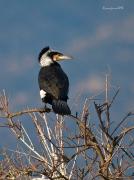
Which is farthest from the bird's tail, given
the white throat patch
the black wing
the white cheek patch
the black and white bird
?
the white throat patch

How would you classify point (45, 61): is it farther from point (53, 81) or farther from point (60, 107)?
point (60, 107)

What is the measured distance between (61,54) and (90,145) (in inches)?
221

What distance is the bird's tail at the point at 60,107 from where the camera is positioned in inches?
358

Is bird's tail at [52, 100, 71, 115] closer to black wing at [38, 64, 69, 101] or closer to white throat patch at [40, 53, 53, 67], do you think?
black wing at [38, 64, 69, 101]

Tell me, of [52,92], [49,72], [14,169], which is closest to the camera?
[14,169]

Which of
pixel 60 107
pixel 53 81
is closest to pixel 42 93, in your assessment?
pixel 53 81

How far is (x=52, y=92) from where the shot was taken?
1038 centimetres

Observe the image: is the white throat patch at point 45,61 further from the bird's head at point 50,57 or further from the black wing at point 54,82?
the black wing at point 54,82

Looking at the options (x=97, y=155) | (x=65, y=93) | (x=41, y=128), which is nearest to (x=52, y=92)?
(x=65, y=93)

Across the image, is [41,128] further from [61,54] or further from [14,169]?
[61,54]

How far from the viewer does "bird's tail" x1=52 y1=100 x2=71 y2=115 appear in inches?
358

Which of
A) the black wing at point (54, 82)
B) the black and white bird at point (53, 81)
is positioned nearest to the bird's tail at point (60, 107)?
the black and white bird at point (53, 81)

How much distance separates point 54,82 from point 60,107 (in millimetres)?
1226

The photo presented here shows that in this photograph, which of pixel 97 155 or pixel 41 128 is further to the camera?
pixel 41 128
